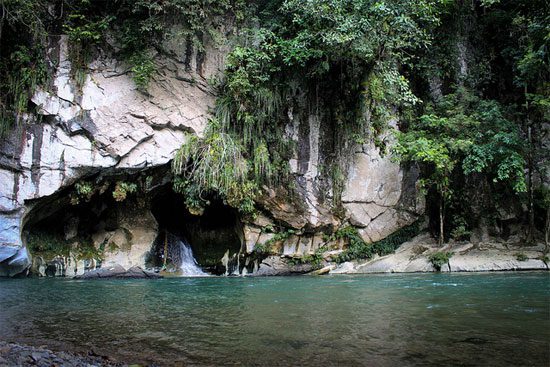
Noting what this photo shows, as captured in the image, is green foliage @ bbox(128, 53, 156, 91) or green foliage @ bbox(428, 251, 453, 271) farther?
green foliage @ bbox(428, 251, 453, 271)

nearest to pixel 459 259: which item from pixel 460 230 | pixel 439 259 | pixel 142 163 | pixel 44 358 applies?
pixel 439 259

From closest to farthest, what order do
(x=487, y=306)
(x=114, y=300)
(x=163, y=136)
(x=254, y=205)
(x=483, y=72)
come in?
(x=487, y=306), (x=114, y=300), (x=163, y=136), (x=254, y=205), (x=483, y=72)

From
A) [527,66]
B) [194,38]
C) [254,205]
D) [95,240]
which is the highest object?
[194,38]

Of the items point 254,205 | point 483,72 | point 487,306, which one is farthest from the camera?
point 483,72

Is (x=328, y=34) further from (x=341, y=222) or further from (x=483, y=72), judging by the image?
(x=483, y=72)

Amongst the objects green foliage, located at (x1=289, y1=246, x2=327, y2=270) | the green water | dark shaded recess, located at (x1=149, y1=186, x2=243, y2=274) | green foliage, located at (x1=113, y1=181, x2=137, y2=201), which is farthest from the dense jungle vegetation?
the green water

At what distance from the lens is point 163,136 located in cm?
1159

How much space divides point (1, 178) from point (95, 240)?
348 cm

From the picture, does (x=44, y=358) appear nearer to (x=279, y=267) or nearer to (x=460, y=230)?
(x=279, y=267)

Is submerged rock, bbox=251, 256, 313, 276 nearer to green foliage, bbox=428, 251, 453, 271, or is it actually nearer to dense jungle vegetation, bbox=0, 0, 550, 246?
dense jungle vegetation, bbox=0, 0, 550, 246

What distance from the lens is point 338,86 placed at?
13.4m

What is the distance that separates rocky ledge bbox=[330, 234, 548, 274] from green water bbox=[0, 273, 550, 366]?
4202 mm

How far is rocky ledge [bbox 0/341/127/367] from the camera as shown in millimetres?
3180

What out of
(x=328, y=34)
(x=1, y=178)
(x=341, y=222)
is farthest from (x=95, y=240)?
(x=328, y=34)
